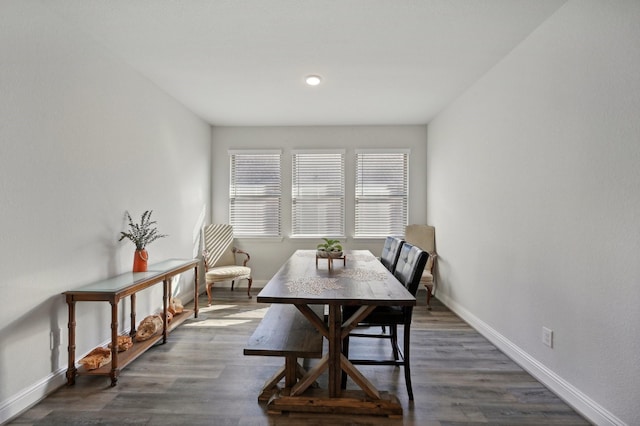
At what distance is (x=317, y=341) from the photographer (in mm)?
1851

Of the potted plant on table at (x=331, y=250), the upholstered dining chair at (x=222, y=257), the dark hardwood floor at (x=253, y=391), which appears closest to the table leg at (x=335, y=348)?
the dark hardwood floor at (x=253, y=391)

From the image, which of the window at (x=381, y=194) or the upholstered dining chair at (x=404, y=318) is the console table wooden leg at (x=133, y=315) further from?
the window at (x=381, y=194)

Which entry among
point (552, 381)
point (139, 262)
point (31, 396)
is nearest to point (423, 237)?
point (552, 381)

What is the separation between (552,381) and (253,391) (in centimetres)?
200

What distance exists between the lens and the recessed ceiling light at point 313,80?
298cm

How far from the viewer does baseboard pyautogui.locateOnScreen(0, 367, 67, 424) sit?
5.65ft

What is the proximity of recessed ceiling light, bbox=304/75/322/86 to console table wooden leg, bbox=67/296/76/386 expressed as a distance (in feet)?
8.67

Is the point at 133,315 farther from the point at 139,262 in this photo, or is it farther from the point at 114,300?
the point at 114,300

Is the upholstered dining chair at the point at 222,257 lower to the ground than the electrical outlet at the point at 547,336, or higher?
higher

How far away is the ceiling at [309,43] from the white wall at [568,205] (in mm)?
363

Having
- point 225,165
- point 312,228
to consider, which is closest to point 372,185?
point 312,228

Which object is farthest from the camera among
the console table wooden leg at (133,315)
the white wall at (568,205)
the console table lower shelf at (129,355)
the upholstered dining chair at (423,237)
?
the upholstered dining chair at (423,237)

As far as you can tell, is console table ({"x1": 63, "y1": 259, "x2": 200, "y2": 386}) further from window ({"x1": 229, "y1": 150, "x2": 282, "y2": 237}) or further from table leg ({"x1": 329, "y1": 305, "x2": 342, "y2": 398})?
window ({"x1": 229, "y1": 150, "x2": 282, "y2": 237})

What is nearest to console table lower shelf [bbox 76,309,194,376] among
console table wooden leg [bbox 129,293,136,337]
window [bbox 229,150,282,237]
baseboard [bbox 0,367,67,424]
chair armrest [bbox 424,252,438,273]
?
baseboard [bbox 0,367,67,424]
